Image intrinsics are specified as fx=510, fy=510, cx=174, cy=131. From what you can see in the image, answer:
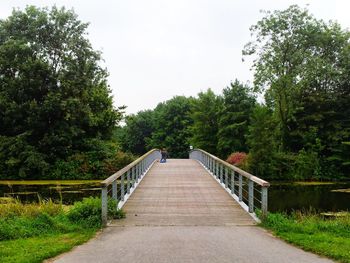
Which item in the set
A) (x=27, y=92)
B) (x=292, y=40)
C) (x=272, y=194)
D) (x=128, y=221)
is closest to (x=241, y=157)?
(x=292, y=40)

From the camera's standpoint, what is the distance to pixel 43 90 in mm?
38406

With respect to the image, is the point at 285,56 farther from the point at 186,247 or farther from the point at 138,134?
the point at 138,134

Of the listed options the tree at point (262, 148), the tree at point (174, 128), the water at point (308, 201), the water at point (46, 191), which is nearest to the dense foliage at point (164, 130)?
the tree at point (174, 128)

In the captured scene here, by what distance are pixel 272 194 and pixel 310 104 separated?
18.6 m

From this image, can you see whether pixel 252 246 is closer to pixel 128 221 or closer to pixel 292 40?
pixel 128 221

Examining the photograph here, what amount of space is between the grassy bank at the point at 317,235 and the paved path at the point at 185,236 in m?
0.23

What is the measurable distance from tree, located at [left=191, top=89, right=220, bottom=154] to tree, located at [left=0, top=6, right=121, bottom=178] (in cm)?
2193

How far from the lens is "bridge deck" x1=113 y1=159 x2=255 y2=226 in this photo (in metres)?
11.2

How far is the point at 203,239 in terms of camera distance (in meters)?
8.95

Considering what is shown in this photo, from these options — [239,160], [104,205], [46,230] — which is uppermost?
[239,160]

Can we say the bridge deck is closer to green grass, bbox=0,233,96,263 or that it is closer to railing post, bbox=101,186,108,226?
railing post, bbox=101,186,108,226

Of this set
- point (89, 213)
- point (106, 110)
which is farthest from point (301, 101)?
point (89, 213)

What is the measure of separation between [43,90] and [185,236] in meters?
31.2

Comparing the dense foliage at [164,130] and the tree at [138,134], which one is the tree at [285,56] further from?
the tree at [138,134]
